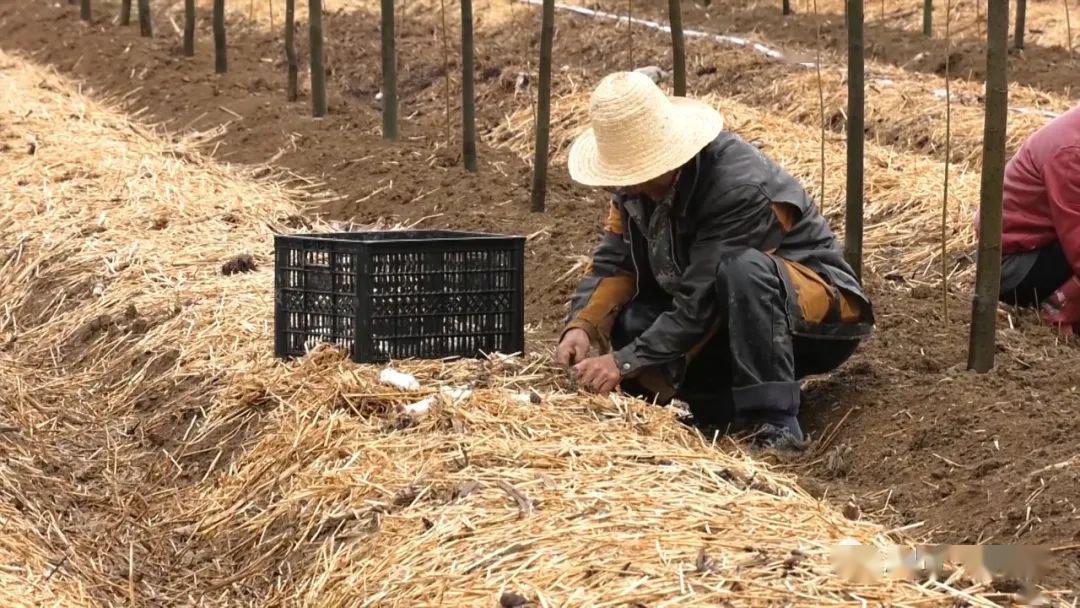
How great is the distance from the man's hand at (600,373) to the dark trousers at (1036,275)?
76.9 inches

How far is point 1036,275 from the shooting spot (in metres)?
5.81

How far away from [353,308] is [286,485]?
0.79m

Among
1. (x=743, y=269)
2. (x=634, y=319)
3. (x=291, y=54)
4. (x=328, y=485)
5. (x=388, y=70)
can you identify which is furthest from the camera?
(x=291, y=54)

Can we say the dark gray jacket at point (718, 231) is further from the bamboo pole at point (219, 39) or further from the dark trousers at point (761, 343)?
the bamboo pole at point (219, 39)

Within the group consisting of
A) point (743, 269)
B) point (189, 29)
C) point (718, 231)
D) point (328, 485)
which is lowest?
point (328, 485)

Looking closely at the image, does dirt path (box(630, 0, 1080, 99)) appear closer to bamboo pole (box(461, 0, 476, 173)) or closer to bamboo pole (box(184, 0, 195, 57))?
bamboo pole (box(461, 0, 476, 173))

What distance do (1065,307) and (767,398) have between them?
5.56 ft

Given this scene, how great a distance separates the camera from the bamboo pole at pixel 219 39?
13.0 m

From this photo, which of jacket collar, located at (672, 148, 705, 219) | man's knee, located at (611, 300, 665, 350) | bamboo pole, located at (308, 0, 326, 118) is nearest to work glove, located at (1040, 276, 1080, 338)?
man's knee, located at (611, 300, 665, 350)

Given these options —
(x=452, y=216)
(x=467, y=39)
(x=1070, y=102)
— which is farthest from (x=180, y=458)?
(x=1070, y=102)

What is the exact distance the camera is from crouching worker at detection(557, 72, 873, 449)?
4617 millimetres

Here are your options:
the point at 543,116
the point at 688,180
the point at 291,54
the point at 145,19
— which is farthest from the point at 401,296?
the point at 145,19

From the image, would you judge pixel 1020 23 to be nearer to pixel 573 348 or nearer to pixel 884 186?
pixel 884 186

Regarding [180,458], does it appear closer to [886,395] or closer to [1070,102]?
[886,395]
